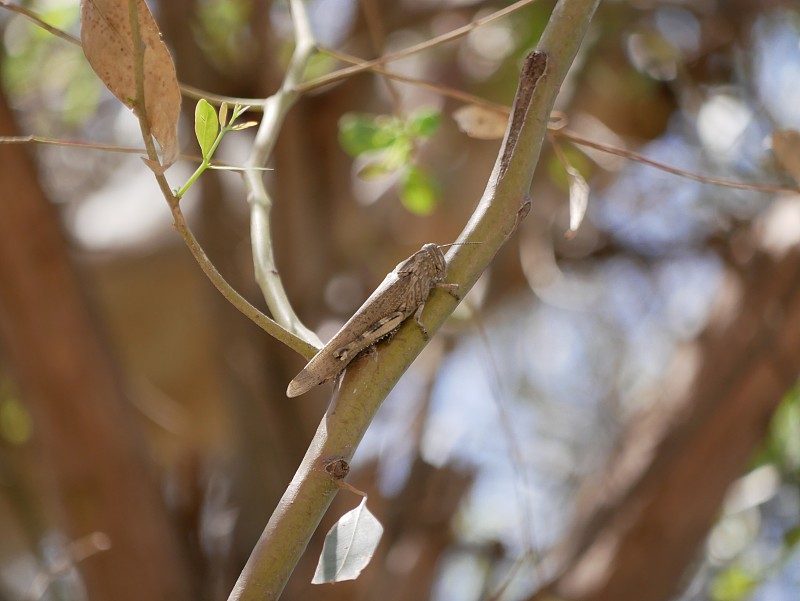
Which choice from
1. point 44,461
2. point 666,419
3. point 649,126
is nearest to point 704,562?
point 666,419

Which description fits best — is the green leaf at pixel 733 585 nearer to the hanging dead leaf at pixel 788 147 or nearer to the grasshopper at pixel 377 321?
the hanging dead leaf at pixel 788 147

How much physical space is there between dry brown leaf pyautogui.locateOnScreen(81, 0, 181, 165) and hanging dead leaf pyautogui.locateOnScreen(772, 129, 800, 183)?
37.4 inches

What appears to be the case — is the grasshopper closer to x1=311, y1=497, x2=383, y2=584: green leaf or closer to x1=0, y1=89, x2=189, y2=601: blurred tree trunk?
x1=311, y1=497, x2=383, y2=584: green leaf

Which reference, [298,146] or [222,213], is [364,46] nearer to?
[298,146]

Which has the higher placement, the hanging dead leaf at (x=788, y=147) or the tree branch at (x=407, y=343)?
the hanging dead leaf at (x=788, y=147)

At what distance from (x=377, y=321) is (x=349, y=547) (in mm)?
276

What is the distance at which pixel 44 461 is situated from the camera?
2.38 meters

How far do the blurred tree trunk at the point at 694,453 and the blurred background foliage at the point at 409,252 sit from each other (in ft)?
0.24

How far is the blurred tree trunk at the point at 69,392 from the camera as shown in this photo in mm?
2258

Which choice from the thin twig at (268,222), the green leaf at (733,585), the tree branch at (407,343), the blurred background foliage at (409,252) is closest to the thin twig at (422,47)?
the thin twig at (268,222)

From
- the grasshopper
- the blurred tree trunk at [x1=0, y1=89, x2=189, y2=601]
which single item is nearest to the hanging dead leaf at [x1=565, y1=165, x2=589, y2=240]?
the grasshopper

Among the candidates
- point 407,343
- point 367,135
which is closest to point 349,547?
point 407,343

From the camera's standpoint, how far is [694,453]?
2541 mm

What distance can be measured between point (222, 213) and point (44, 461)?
957 mm
